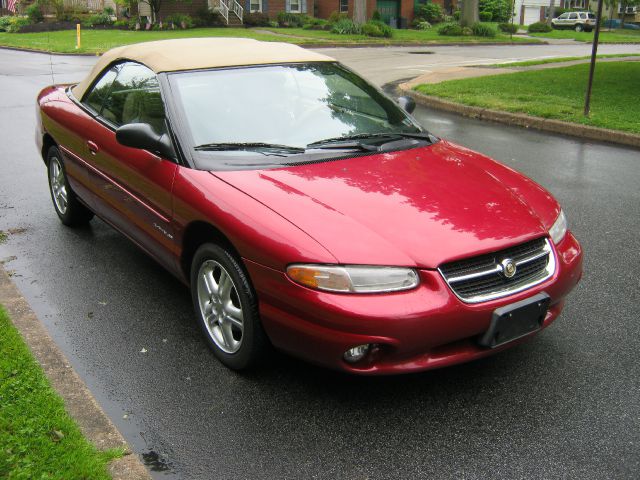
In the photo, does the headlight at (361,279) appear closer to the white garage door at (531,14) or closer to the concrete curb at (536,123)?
the concrete curb at (536,123)

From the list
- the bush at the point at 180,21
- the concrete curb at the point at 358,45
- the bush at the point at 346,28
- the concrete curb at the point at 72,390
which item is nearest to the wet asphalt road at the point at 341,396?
the concrete curb at the point at 72,390

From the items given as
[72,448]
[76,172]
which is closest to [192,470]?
[72,448]

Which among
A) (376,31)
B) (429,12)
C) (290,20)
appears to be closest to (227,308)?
(376,31)

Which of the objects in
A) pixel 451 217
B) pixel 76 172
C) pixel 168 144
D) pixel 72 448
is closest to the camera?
pixel 72 448

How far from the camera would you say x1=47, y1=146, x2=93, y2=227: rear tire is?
573 centimetres

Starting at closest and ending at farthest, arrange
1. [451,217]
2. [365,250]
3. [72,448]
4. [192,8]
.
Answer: [72,448] → [365,250] → [451,217] → [192,8]

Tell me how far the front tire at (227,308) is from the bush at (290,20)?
4067 centimetres

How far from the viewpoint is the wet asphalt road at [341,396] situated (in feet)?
9.78

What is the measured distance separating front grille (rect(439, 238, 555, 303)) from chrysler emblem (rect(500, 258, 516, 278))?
0.4 inches

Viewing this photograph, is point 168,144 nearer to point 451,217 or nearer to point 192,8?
point 451,217

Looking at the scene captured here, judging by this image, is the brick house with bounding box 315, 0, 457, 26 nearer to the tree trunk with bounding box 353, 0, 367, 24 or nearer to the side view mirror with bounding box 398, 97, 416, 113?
the tree trunk with bounding box 353, 0, 367, 24

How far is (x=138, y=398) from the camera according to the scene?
3480 millimetres

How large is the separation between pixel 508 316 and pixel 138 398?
185 centimetres

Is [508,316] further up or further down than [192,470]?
further up
